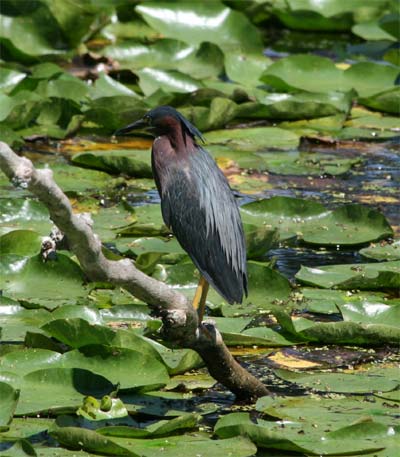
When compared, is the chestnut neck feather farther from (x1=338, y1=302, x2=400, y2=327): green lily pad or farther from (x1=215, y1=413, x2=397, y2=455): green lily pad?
(x1=215, y1=413, x2=397, y2=455): green lily pad

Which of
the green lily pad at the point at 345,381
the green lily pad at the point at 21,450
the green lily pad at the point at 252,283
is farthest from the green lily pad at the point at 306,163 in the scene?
the green lily pad at the point at 21,450

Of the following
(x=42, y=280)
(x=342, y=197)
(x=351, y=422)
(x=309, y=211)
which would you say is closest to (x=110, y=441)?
(x=351, y=422)

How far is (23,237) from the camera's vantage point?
4.80 metres

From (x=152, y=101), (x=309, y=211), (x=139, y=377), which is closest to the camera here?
(x=139, y=377)

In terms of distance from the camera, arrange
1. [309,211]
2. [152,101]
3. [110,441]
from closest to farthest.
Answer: [110,441]
[309,211]
[152,101]

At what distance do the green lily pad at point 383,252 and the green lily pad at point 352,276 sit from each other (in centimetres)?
13

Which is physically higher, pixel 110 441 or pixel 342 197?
pixel 110 441

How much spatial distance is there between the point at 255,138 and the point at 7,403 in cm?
370

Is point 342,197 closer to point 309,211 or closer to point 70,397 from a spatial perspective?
point 309,211

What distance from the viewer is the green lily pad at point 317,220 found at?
17.3ft

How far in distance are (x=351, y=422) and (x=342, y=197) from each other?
2.76 meters

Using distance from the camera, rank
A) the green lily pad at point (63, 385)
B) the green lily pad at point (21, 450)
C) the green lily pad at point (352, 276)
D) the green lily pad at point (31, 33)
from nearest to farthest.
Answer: the green lily pad at point (21, 450) → the green lily pad at point (63, 385) → the green lily pad at point (352, 276) → the green lily pad at point (31, 33)

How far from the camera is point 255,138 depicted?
268 inches

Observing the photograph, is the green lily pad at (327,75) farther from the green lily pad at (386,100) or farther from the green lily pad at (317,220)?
the green lily pad at (317,220)
